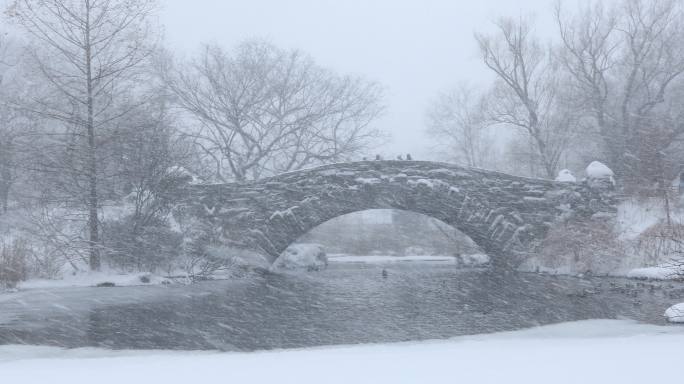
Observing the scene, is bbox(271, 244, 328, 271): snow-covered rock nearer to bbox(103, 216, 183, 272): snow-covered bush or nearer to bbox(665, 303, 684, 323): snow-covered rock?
bbox(103, 216, 183, 272): snow-covered bush

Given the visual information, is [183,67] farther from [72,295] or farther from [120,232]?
[72,295]

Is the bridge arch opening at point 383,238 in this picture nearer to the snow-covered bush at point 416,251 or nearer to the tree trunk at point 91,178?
the snow-covered bush at point 416,251

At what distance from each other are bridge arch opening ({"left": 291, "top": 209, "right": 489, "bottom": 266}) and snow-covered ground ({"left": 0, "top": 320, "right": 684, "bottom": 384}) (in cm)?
2369

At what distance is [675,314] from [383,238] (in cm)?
2916

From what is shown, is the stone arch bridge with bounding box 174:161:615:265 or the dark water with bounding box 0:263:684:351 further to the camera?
the stone arch bridge with bounding box 174:161:615:265

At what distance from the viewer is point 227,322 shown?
11227mm

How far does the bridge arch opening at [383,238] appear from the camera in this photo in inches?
1328

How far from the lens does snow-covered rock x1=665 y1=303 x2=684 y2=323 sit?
1017cm

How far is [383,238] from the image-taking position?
3928 cm

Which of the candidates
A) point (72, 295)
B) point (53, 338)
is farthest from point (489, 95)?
point (53, 338)

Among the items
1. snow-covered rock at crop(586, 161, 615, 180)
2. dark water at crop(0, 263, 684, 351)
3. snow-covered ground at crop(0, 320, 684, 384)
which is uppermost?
snow-covered rock at crop(586, 161, 615, 180)

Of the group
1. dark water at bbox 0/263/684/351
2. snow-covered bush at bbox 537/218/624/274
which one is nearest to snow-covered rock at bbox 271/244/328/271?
dark water at bbox 0/263/684/351

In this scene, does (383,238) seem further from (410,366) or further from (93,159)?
(410,366)

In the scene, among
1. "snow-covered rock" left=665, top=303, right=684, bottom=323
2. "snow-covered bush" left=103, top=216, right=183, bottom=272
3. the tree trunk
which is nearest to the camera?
"snow-covered rock" left=665, top=303, right=684, bottom=323
